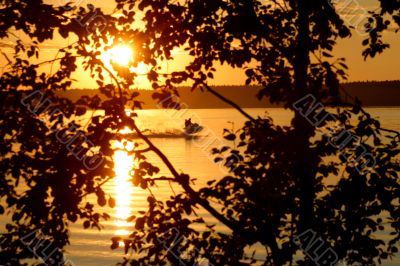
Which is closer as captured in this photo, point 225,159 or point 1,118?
point 1,118

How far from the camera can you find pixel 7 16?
576 centimetres

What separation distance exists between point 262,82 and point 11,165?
3.35 metres

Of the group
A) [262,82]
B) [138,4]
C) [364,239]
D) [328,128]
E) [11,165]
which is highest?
[138,4]

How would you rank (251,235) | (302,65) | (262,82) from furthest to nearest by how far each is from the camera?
(262,82), (302,65), (251,235)

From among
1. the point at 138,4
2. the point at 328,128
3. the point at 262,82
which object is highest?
the point at 138,4

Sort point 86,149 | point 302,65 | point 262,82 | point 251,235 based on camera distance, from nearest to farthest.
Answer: point 86,149 → point 251,235 → point 302,65 → point 262,82

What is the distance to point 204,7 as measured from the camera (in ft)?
21.3

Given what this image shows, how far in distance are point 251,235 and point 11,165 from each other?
2682mm

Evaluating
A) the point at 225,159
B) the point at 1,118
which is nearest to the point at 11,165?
the point at 1,118

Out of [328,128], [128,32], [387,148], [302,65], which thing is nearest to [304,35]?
[302,65]

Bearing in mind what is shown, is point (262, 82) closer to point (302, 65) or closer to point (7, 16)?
point (302, 65)

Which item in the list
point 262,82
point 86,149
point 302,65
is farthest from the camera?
point 262,82

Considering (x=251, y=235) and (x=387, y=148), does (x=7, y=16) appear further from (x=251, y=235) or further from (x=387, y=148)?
(x=387, y=148)

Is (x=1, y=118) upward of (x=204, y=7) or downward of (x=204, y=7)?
downward
